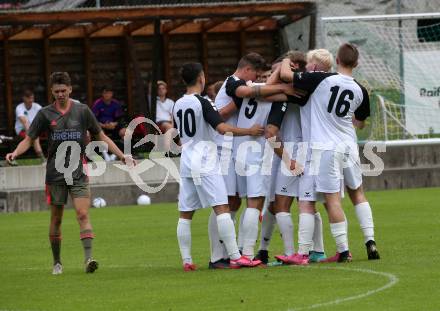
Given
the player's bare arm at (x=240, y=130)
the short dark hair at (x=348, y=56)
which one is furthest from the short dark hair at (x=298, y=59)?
the player's bare arm at (x=240, y=130)

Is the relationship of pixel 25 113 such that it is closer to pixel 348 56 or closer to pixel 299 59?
pixel 299 59

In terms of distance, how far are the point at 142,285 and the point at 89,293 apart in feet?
2.06

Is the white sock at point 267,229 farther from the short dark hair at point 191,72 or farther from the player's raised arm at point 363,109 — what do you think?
the short dark hair at point 191,72

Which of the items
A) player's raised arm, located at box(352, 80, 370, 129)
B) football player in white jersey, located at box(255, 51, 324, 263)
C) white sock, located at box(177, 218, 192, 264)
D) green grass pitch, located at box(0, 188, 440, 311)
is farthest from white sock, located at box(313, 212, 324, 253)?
white sock, located at box(177, 218, 192, 264)

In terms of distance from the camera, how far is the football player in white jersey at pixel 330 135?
41.6 ft

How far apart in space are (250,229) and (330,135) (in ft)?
4.07

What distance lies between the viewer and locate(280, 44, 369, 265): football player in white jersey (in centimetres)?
1268

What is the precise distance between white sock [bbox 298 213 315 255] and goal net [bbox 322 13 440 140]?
1345 centimetres

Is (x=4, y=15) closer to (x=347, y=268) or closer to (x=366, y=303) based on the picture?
(x=347, y=268)

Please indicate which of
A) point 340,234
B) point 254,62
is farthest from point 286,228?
point 254,62

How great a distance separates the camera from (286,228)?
12898 mm

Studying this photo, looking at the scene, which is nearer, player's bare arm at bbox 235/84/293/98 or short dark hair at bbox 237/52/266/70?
player's bare arm at bbox 235/84/293/98

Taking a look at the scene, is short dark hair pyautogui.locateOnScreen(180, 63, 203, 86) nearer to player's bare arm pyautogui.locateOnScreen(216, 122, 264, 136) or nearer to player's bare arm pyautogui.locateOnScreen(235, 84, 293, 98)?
player's bare arm pyautogui.locateOnScreen(235, 84, 293, 98)

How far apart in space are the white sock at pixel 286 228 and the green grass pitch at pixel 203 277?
0.47 m
